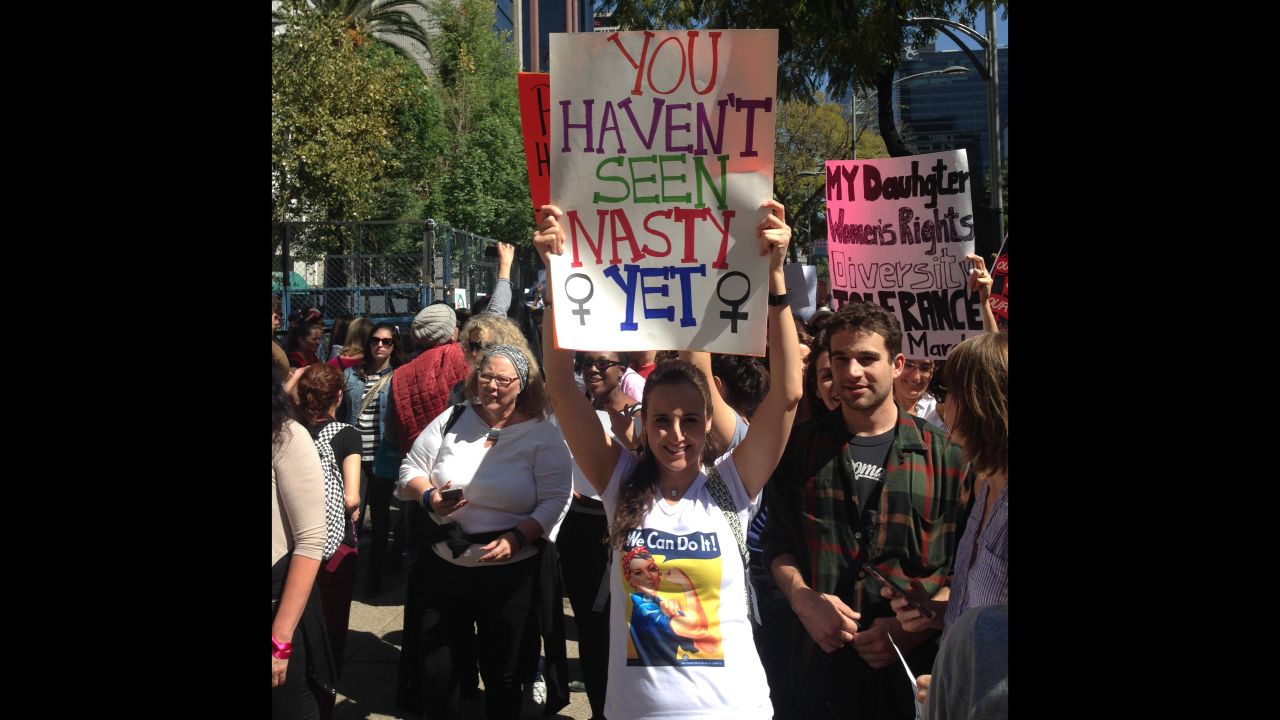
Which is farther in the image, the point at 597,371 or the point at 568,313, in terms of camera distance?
the point at 597,371

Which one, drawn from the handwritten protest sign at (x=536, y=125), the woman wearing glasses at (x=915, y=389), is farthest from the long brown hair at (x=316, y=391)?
the woman wearing glasses at (x=915, y=389)

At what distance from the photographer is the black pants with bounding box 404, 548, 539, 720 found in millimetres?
4594

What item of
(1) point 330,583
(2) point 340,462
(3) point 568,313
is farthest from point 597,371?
(3) point 568,313

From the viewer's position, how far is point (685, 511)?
3225 mm

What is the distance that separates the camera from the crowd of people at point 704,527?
10.0 feet

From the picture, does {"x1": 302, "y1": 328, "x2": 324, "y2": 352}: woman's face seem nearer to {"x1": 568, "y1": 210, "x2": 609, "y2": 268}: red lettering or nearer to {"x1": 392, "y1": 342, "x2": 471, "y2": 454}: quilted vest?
{"x1": 392, "y1": 342, "x2": 471, "y2": 454}: quilted vest

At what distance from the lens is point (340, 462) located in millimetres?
5484

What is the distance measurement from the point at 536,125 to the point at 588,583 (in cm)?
214

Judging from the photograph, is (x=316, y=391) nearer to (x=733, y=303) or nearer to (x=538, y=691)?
(x=538, y=691)

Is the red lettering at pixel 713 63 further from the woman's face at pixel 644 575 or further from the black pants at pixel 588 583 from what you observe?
the black pants at pixel 588 583

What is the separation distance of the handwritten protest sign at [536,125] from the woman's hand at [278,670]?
1.74m

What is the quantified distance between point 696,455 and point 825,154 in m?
40.3
